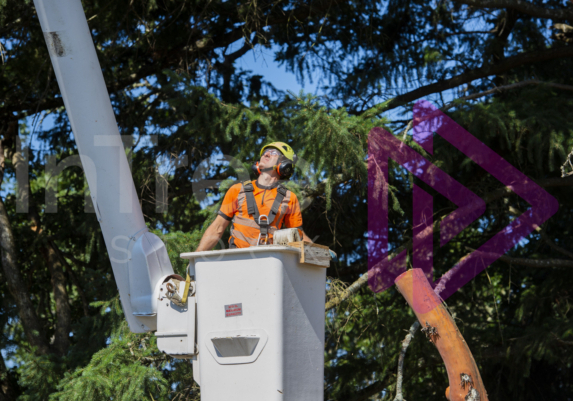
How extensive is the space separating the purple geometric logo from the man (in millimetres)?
2290

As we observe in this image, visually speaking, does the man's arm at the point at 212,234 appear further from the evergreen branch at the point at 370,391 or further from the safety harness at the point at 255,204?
the evergreen branch at the point at 370,391

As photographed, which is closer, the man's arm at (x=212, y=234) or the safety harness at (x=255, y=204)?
the safety harness at (x=255, y=204)

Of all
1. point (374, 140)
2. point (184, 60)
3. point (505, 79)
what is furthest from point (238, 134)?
point (505, 79)

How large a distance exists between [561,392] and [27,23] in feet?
29.8

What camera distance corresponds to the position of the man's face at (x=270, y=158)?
4312 millimetres

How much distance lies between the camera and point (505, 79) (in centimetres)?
840

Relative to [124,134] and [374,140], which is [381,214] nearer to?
[374,140]

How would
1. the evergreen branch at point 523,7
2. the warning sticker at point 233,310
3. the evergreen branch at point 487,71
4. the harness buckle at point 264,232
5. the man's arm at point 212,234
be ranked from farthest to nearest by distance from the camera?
the evergreen branch at point 487,71
the evergreen branch at point 523,7
the man's arm at point 212,234
the harness buckle at point 264,232
the warning sticker at point 233,310

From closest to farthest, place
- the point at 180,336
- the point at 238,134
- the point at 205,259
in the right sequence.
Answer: the point at 205,259, the point at 180,336, the point at 238,134

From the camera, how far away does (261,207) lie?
4.12 m

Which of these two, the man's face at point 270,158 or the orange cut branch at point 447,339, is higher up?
the man's face at point 270,158

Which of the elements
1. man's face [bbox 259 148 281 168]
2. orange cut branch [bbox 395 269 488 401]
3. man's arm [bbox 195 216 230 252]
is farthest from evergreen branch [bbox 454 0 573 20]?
man's arm [bbox 195 216 230 252]

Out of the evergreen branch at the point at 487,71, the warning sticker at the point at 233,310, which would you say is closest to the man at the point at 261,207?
the warning sticker at the point at 233,310

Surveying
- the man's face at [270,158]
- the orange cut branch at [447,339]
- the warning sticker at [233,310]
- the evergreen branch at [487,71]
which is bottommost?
the orange cut branch at [447,339]
